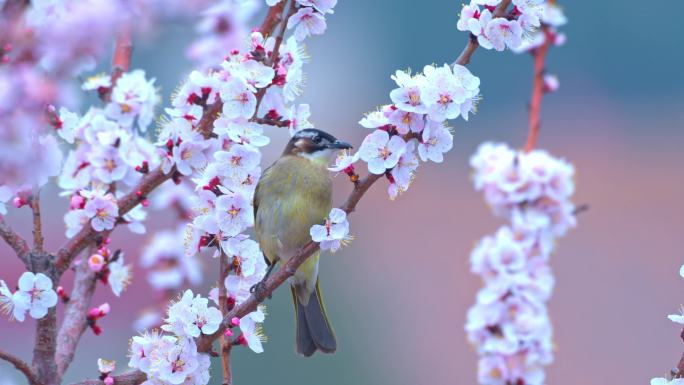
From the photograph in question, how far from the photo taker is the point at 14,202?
219 cm

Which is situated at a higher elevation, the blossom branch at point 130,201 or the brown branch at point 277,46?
the brown branch at point 277,46

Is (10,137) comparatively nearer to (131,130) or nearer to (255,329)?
(255,329)

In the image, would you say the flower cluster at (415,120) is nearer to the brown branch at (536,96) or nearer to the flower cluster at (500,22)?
the flower cluster at (500,22)

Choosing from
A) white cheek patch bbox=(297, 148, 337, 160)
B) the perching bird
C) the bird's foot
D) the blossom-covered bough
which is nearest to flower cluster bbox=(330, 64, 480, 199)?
the blossom-covered bough

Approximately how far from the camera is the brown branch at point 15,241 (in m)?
2.02

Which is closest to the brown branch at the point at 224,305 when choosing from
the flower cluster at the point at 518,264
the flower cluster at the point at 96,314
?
the flower cluster at the point at 96,314

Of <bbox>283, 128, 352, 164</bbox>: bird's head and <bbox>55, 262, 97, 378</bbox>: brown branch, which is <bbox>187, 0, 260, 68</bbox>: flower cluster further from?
<bbox>55, 262, 97, 378</bbox>: brown branch

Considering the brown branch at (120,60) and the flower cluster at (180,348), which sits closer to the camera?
the flower cluster at (180,348)

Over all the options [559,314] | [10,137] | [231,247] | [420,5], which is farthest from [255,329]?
[420,5]

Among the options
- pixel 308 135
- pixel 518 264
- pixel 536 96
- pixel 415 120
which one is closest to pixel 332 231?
pixel 415 120

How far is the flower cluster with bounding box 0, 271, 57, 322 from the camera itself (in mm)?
1971

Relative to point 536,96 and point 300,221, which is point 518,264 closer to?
point 536,96

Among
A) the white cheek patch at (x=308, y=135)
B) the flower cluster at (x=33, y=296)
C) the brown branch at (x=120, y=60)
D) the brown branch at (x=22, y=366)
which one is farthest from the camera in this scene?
the white cheek patch at (x=308, y=135)

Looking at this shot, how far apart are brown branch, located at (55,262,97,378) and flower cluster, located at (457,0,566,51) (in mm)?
1060
